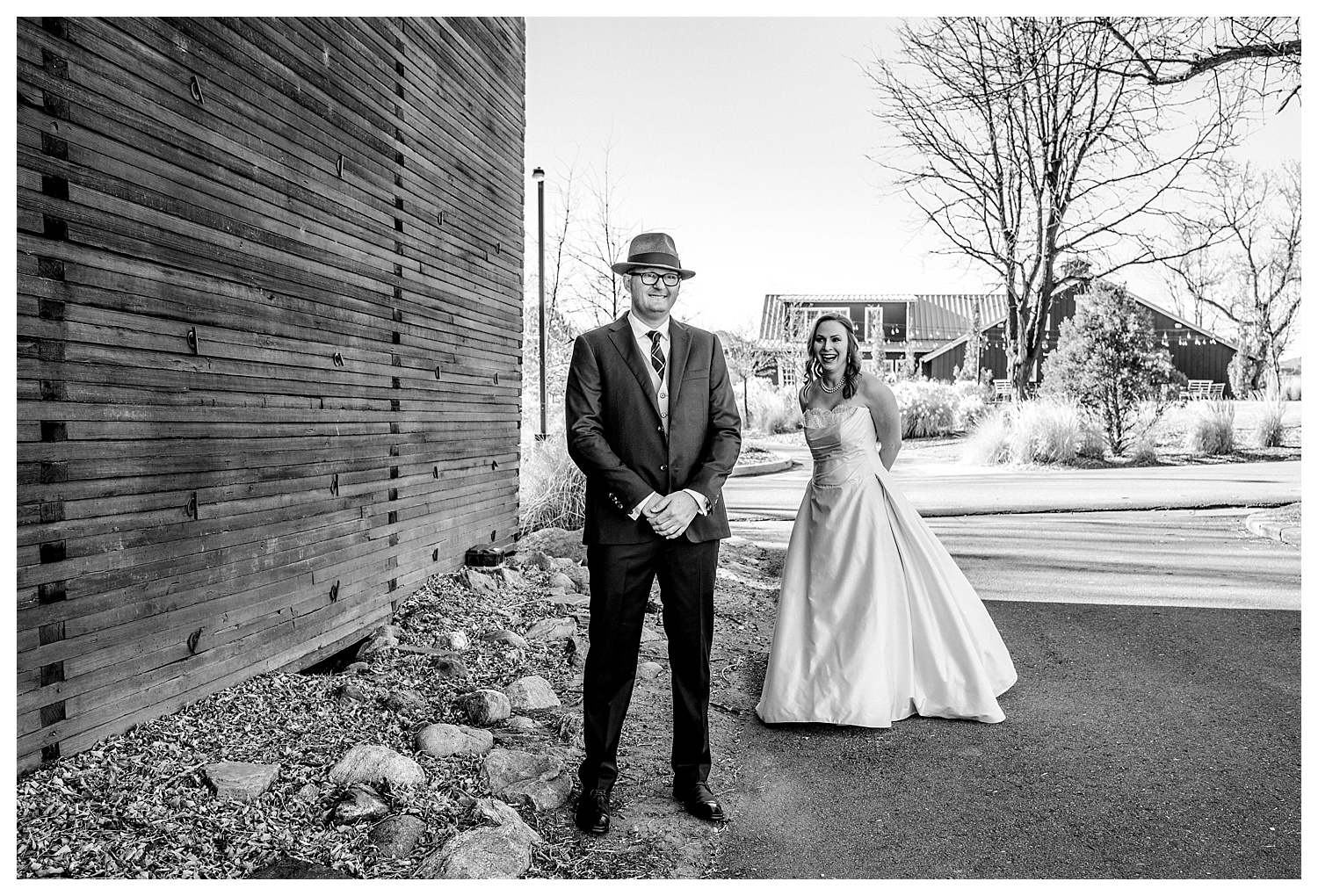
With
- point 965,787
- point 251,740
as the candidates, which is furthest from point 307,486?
point 965,787

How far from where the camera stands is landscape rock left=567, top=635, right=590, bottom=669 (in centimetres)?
568

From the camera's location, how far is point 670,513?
3.59 metres

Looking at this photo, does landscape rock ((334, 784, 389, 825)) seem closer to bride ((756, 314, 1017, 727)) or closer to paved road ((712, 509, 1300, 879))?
paved road ((712, 509, 1300, 879))

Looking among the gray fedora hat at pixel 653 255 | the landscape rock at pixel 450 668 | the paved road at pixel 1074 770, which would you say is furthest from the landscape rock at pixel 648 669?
the gray fedora hat at pixel 653 255

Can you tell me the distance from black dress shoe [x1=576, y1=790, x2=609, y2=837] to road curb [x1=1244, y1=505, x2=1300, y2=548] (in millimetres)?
9579

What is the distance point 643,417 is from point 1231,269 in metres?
54.3

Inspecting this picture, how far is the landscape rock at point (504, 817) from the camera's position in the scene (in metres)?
3.38

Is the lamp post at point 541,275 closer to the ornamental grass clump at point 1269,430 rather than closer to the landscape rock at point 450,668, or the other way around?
the landscape rock at point 450,668

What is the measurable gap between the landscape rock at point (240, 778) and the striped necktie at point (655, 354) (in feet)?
6.98

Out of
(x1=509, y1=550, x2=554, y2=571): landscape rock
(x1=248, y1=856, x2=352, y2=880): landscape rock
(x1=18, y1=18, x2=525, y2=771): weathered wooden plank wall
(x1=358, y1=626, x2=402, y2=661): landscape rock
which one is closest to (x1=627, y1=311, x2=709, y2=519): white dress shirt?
(x1=248, y1=856, x2=352, y2=880): landscape rock

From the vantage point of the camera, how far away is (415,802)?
3607 millimetres

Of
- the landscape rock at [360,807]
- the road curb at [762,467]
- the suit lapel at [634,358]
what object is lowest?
the landscape rock at [360,807]

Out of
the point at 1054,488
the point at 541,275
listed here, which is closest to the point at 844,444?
the point at 541,275

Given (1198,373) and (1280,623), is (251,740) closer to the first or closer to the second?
(1280,623)
